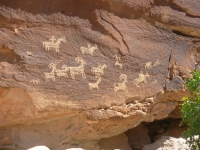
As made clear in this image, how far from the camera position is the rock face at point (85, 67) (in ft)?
8.30

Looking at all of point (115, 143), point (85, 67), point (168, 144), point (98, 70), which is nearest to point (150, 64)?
point (98, 70)

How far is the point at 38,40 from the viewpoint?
8.48 ft

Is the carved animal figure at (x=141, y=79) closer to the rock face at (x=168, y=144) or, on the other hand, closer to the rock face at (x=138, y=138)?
the rock face at (x=168, y=144)

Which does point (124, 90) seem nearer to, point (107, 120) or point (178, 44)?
point (107, 120)

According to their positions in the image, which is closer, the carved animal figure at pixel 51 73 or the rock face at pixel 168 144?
the carved animal figure at pixel 51 73

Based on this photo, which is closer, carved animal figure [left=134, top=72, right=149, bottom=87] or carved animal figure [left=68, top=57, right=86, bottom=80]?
carved animal figure [left=68, top=57, right=86, bottom=80]

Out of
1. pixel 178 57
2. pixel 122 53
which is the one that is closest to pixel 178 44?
pixel 178 57

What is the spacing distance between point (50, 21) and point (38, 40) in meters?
0.18

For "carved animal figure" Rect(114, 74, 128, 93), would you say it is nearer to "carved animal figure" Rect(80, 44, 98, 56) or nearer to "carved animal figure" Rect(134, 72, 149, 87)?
"carved animal figure" Rect(134, 72, 149, 87)

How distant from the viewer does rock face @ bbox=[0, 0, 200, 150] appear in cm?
253

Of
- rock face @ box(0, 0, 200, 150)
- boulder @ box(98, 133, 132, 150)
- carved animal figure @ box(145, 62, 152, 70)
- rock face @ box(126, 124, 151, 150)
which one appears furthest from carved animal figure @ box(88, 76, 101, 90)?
rock face @ box(126, 124, 151, 150)

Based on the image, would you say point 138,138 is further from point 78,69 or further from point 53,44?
point 53,44

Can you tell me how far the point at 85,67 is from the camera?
2674 mm

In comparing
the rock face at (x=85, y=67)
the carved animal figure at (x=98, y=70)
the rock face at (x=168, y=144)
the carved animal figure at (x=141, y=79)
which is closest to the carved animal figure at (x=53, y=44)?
the rock face at (x=85, y=67)
